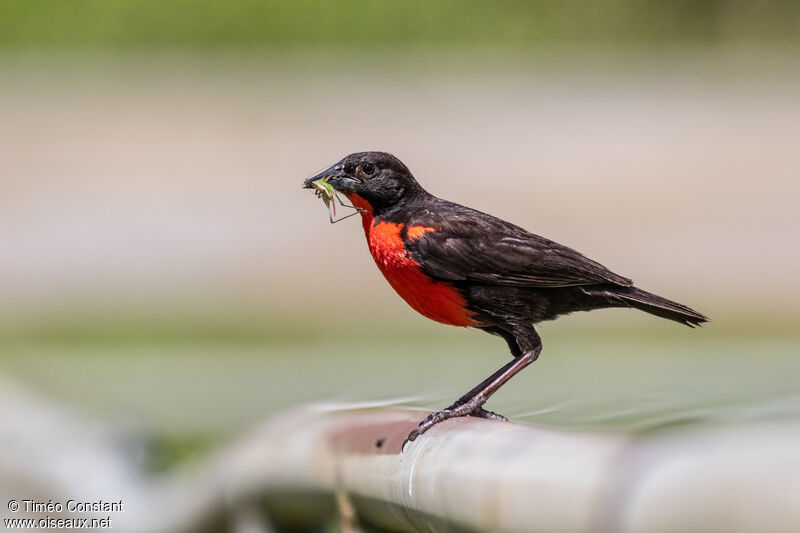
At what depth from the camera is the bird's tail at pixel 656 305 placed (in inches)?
94.6

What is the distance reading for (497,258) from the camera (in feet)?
8.41

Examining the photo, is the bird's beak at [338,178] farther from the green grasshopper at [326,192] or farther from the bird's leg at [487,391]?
the bird's leg at [487,391]

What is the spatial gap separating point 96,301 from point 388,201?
7651mm

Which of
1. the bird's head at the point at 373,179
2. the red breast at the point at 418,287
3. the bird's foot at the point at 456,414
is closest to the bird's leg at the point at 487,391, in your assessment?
the bird's foot at the point at 456,414

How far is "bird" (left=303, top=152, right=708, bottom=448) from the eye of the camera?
8.16 ft

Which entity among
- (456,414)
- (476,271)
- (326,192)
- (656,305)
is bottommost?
(456,414)

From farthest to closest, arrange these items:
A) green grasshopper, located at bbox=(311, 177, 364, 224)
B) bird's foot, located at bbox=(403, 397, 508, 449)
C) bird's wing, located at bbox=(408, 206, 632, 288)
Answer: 1. green grasshopper, located at bbox=(311, 177, 364, 224)
2. bird's wing, located at bbox=(408, 206, 632, 288)
3. bird's foot, located at bbox=(403, 397, 508, 449)

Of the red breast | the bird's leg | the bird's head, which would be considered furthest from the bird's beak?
the bird's leg

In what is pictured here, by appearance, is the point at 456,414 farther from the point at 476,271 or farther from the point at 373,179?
the point at 373,179

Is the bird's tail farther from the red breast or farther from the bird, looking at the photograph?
the red breast

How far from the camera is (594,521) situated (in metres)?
1.46

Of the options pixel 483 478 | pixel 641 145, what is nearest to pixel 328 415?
pixel 483 478

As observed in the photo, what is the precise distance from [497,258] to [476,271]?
68 mm

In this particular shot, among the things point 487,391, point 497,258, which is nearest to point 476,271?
point 497,258
